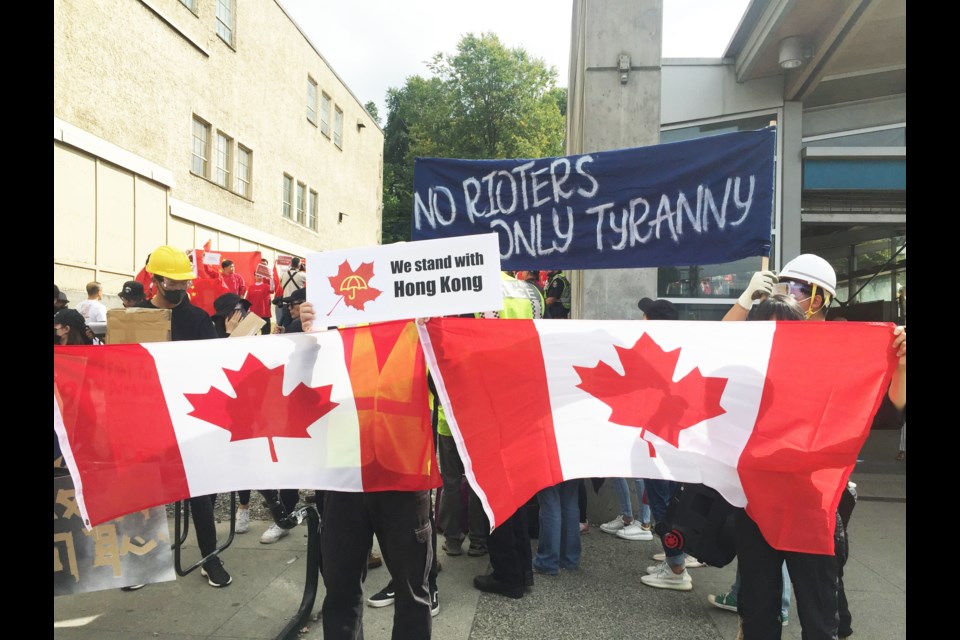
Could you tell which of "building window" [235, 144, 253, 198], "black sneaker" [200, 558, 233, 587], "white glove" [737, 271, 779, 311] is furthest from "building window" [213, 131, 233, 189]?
"white glove" [737, 271, 779, 311]

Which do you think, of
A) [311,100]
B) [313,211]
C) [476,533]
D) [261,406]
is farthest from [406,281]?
[311,100]

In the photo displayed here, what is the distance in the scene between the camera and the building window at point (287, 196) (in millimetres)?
22859

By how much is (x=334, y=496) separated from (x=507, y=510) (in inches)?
31.5

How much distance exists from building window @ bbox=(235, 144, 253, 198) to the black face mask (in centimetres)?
1615

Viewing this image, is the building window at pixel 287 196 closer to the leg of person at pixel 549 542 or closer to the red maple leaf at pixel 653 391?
the leg of person at pixel 549 542

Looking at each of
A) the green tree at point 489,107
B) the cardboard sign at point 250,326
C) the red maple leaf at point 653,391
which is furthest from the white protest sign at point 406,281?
the green tree at point 489,107

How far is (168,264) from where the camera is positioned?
169 inches

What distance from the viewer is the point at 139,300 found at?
645 centimetres

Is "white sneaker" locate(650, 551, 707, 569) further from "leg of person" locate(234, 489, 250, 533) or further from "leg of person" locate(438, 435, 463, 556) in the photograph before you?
"leg of person" locate(234, 489, 250, 533)

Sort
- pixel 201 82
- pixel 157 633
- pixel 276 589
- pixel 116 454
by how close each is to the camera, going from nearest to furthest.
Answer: pixel 116 454 < pixel 157 633 < pixel 276 589 < pixel 201 82

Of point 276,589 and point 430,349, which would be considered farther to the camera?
point 276,589

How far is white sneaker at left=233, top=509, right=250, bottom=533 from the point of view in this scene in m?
5.21

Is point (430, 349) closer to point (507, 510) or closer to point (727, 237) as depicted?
point (507, 510)
